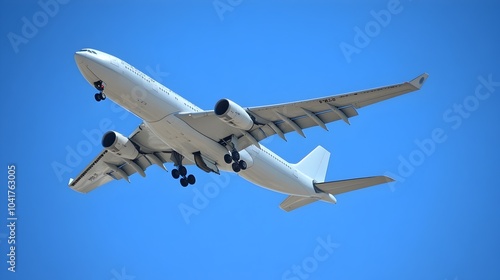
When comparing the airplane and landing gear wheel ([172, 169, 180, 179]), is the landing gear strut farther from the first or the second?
landing gear wheel ([172, 169, 180, 179])

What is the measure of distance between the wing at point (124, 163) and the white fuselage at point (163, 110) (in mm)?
2381

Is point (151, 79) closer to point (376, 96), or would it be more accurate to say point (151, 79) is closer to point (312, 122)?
point (312, 122)

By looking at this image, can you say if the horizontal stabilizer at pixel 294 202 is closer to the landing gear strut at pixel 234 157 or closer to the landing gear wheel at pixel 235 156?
the landing gear strut at pixel 234 157

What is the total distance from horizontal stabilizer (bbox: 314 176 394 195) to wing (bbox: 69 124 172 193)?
9.07 meters

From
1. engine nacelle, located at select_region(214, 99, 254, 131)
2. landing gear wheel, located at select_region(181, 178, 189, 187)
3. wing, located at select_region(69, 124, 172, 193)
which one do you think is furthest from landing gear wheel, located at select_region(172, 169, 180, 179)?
engine nacelle, located at select_region(214, 99, 254, 131)

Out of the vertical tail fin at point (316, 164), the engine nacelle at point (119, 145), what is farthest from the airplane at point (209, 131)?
the vertical tail fin at point (316, 164)

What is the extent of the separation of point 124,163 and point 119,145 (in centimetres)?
459

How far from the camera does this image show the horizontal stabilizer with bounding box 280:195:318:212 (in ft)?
149

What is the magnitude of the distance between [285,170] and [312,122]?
4982 mm

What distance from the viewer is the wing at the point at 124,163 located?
137 ft

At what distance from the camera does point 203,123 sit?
38.1 meters

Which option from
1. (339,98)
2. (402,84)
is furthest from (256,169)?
(402,84)

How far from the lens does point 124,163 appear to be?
149 feet

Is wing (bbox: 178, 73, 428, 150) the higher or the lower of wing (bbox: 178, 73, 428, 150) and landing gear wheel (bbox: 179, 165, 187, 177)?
the higher
